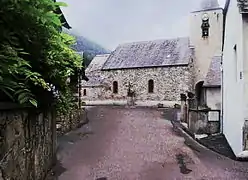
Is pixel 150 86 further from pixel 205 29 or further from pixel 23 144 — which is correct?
pixel 23 144

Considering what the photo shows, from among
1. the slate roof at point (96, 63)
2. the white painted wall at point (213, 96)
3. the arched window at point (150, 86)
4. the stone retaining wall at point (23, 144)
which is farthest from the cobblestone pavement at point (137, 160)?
the slate roof at point (96, 63)

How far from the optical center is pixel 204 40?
39.1m

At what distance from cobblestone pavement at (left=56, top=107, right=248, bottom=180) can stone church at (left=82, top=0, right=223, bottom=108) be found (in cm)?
2340

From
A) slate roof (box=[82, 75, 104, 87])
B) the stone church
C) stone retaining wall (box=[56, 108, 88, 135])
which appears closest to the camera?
stone retaining wall (box=[56, 108, 88, 135])

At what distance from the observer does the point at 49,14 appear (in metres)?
3.90

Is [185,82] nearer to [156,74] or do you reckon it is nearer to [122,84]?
[156,74]

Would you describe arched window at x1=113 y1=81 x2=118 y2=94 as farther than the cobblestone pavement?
Yes

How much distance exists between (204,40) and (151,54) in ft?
21.6

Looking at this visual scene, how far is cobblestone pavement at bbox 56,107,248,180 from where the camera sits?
8.40m

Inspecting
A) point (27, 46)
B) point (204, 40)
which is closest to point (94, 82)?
point (204, 40)

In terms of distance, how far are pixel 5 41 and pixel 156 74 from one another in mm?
37562

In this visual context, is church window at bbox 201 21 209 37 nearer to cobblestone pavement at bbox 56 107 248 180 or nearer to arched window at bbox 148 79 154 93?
arched window at bbox 148 79 154 93

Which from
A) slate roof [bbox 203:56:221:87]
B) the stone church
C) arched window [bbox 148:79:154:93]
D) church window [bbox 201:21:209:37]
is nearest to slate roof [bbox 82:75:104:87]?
the stone church

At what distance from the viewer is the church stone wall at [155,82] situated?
39062mm
